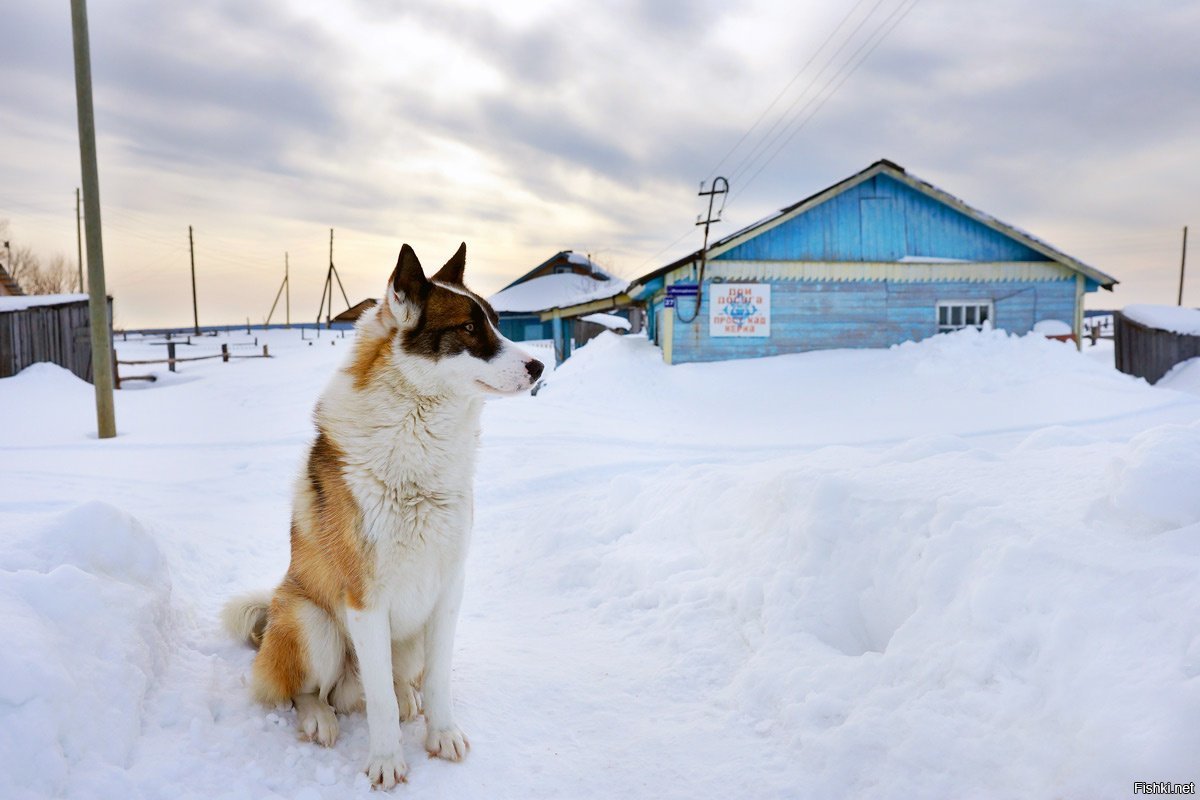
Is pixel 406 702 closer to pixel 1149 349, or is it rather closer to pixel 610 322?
pixel 1149 349

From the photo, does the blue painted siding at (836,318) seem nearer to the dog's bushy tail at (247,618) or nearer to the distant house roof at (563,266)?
the dog's bushy tail at (247,618)

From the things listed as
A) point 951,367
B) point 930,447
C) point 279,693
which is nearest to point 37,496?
point 279,693

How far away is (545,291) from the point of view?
37781 mm

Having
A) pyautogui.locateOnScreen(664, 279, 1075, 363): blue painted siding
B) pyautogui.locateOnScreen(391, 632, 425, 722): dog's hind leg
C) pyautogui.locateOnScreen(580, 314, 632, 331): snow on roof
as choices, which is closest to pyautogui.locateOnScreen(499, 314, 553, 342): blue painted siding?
pyautogui.locateOnScreen(580, 314, 632, 331): snow on roof

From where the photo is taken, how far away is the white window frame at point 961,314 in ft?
56.8

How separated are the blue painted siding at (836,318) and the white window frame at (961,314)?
107 mm

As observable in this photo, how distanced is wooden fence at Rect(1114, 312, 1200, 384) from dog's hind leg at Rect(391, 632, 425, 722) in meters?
22.7

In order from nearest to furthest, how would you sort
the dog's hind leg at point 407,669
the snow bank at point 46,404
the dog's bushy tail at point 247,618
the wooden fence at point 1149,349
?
1. the dog's hind leg at point 407,669
2. the dog's bushy tail at point 247,618
3. the snow bank at point 46,404
4. the wooden fence at point 1149,349

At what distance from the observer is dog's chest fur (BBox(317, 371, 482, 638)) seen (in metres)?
2.54

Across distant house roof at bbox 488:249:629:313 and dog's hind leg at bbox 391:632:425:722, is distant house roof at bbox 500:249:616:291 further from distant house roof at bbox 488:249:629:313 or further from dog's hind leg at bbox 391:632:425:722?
dog's hind leg at bbox 391:632:425:722

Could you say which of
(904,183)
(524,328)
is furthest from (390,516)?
(524,328)

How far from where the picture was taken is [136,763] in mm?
2248

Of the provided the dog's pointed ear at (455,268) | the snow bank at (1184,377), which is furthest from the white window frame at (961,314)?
the dog's pointed ear at (455,268)

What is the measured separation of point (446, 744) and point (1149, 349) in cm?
2315
